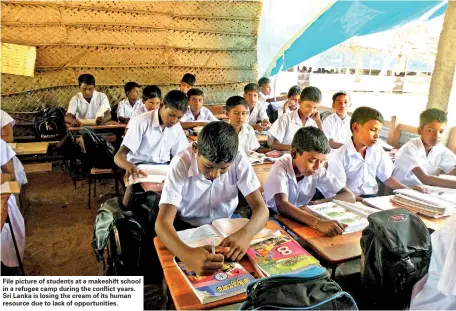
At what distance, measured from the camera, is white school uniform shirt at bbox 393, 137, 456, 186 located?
275cm

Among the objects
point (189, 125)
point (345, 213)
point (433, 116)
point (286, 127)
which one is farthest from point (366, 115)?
point (189, 125)

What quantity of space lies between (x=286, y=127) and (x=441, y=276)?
2558mm

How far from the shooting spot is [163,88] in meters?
5.94

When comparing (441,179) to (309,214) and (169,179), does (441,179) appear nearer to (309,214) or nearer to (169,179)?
(309,214)

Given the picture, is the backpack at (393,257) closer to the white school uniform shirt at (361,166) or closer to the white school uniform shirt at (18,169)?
the white school uniform shirt at (361,166)

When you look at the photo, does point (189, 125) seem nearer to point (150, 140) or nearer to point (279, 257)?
point (150, 140)

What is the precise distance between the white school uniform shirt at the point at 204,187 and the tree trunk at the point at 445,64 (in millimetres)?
2330

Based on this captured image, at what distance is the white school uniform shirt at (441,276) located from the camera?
1.25m

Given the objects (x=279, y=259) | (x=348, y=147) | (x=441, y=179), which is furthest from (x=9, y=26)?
(x=441, y=179)

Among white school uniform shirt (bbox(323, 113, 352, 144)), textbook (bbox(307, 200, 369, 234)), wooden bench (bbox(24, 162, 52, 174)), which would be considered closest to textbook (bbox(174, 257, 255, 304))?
textbook (bbox(307, 200, 369, 234))

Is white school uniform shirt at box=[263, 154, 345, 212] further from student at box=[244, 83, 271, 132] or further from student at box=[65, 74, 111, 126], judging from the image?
student at box=[65, 74, 111, 126]

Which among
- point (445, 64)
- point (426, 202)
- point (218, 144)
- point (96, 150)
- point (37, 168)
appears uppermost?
point (445, 64)

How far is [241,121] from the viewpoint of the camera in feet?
10.8

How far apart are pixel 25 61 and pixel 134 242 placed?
4.14 metres
